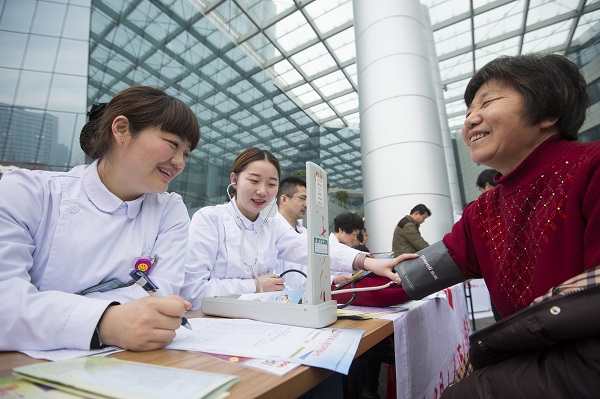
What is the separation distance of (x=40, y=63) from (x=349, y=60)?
8.40 metres

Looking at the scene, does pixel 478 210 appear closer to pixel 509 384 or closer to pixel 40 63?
pixel 509 384

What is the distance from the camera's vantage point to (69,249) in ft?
2.64

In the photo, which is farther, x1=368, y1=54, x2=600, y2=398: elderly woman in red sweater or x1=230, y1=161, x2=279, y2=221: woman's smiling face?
x1=230, y1=161, x2=279, y2=221: woman's smiling face

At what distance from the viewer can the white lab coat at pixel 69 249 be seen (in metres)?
0.58

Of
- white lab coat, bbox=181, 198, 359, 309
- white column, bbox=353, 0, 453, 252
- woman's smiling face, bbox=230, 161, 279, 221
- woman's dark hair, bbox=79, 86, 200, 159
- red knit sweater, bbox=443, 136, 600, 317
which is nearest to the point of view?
red knit sweater, bbox=443, 136, 600, 317

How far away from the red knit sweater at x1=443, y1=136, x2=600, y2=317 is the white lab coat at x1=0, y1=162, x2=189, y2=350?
3.24 feet

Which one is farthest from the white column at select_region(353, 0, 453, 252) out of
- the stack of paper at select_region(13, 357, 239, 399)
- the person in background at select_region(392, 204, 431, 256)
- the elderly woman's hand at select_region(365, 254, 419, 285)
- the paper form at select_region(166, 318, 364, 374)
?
the stack of paper at select_region(13, 357, 239, 399)

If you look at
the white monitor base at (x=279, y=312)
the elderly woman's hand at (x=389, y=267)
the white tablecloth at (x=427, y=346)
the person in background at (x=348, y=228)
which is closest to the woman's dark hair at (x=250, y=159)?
the elderly woman's hand at (x=389, y=267)

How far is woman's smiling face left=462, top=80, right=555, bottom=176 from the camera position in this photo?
2.81 feet

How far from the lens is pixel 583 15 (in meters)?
7.31

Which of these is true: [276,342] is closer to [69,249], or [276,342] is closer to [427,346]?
[69,249]

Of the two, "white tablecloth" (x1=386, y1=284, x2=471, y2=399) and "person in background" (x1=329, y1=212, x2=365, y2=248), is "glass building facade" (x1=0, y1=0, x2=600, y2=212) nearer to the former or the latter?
"person in background" (x1=329, y1=212, x2=365, y2=248)

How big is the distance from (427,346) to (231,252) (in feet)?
3.23

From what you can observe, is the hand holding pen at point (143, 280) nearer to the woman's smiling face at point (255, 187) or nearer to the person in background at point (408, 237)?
the woman's smiling face at point (255, 187)
